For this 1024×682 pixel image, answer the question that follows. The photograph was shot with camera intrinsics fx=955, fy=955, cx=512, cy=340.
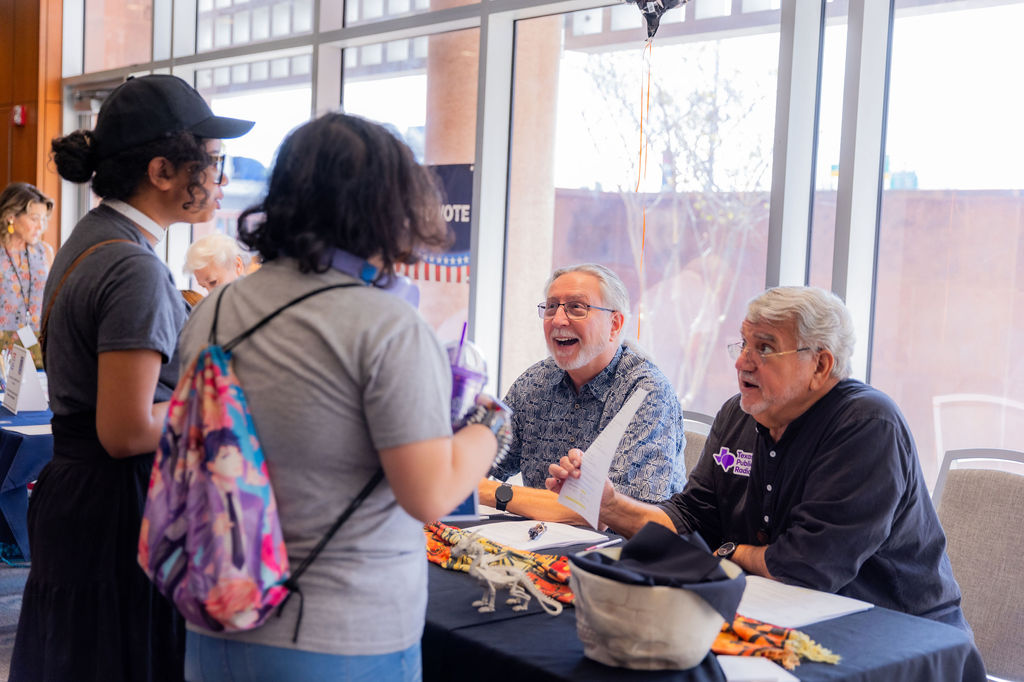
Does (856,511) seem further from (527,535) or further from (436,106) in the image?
(436,106)

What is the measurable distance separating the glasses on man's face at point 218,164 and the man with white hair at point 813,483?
1016 millimetres

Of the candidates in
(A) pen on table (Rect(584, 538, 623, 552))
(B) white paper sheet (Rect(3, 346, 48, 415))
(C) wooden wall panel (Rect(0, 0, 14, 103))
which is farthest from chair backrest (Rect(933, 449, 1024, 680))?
(C) wooden wall panel (Rect(0, 0, 14, 103))

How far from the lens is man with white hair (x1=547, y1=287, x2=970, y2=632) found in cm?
202

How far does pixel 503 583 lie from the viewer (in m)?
1.81

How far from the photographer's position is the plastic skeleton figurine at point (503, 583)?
5.73 ft

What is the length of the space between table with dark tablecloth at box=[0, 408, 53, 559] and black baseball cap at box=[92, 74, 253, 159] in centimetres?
229

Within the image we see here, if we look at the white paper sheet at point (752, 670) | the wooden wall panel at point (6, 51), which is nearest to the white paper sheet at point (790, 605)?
the white paper sheet at point (752, 670)

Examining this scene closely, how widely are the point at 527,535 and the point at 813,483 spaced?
2.18 ft

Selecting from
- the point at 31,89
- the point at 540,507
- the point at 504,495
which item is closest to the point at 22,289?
the point at 31,89

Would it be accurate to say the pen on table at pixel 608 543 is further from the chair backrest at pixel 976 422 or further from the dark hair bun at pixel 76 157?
the chair backrest at pixel 976 422

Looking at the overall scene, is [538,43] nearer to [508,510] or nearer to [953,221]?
[953,221]

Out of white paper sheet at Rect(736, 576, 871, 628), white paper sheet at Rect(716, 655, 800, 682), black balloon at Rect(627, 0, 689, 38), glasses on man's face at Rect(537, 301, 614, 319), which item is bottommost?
white paper sheet at Rect(736, 576, 871, 628)

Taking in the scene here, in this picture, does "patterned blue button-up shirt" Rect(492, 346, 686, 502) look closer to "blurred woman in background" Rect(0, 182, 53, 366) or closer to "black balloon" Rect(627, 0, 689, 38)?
"black balloon" Rect(627, 0, 689, 38)

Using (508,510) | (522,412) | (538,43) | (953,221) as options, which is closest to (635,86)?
(538,43)
